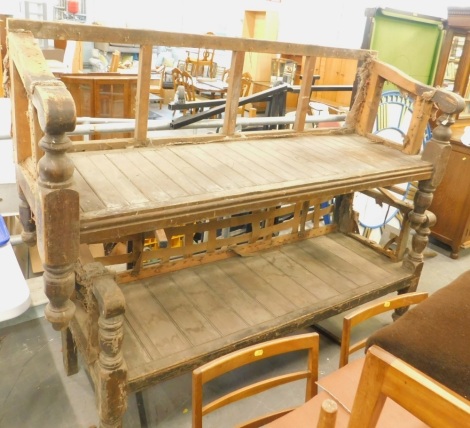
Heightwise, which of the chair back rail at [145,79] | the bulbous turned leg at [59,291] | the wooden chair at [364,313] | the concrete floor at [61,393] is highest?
the chair back rail at [145,79]

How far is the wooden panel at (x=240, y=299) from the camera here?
1770 mm

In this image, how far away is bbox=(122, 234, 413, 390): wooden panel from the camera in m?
1.77

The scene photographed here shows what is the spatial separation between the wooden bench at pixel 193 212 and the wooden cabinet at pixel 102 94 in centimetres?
177

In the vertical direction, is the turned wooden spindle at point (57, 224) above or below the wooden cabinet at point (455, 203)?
above

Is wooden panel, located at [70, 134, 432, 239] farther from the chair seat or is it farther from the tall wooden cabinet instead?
the tall wooden cabinet

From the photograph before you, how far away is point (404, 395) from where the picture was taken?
0.80 m

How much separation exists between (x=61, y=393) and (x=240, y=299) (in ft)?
2.96

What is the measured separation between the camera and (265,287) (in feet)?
7.43

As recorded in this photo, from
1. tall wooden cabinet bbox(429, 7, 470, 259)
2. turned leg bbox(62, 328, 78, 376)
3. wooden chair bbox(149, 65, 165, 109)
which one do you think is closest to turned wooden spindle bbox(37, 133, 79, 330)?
turned leg bbox(62, 328, 78, 376)

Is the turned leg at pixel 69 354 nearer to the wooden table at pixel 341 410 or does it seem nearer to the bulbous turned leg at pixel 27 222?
the bulbous turned leg at pixel 27 222

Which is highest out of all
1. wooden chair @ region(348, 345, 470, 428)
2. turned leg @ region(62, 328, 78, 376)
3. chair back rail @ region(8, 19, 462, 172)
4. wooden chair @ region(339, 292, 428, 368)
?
chair back rail @ region(8, 19, 462, 172)

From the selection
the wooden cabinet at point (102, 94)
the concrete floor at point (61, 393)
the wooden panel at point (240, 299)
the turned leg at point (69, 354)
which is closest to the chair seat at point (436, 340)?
the wooden panel at point (240, 299)

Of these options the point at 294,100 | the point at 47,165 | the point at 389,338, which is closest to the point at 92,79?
the point at 47,165

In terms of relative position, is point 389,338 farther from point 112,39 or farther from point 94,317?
point 112,39
